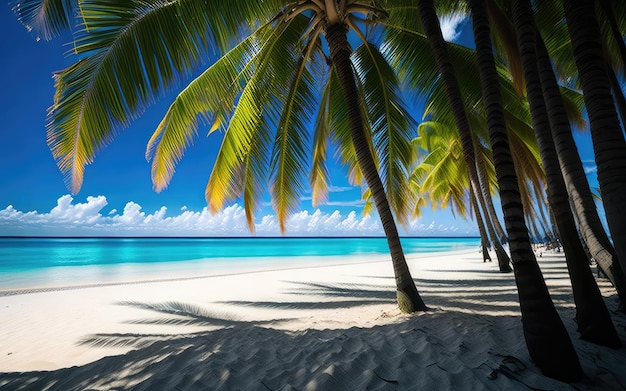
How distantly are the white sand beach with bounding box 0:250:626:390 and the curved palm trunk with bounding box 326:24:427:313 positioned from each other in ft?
1.17

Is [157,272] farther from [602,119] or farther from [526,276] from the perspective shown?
[602,119]

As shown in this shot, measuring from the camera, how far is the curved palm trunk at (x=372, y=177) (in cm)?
506

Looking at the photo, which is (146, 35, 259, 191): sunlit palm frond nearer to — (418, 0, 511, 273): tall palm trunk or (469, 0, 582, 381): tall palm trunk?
(418, 0, 511, 273): tall palm trunk

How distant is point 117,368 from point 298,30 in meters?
6.25

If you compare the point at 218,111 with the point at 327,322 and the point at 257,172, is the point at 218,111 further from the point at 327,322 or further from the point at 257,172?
the point at 327,322

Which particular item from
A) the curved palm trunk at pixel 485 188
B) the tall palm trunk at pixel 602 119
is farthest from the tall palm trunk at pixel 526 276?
the curved palm trunk at pixel 485 188

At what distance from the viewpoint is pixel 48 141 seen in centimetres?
418

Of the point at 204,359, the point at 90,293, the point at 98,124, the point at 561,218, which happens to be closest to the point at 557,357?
the point at 561,218

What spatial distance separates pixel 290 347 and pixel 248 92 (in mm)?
4937

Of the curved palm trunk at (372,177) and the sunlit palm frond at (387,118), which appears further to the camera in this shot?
the sunlit palm frond at (387,118)

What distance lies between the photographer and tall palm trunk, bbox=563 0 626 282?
89.5 inches

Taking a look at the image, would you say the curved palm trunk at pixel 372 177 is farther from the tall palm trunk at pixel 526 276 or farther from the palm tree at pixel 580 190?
the tall palm trunk at pixel 526 276

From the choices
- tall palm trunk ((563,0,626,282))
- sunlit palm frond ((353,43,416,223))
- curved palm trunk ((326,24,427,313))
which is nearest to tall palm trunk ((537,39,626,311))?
tall palm trunk ((563,0,626,282))

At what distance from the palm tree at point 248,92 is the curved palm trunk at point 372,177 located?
0.06ft
